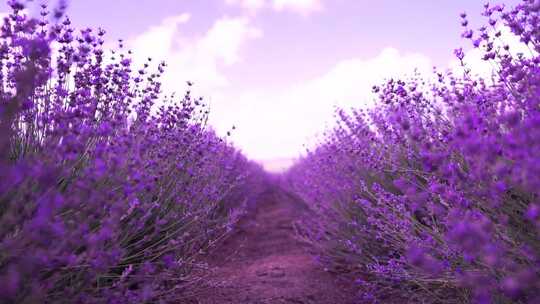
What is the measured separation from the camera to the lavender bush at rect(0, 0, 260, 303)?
1.50 meters

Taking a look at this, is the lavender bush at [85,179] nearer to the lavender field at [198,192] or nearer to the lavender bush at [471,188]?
the lavender field at [198,192]

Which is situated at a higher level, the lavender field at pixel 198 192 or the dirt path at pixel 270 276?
the lavender field at pixel 198 192

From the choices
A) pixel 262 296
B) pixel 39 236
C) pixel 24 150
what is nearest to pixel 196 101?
pixel 24 150

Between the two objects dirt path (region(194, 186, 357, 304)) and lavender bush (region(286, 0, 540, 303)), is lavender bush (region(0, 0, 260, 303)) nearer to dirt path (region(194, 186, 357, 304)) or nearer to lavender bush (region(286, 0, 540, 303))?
dirt path (region(194, 186, 357, 304))

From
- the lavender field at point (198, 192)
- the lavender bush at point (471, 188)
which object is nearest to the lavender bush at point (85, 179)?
the lavender field at point (198, 192)

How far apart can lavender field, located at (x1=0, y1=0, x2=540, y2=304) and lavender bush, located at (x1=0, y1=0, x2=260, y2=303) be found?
0.01 meters

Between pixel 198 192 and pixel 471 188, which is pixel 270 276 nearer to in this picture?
pixel 198 192

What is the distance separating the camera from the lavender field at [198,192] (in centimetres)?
150

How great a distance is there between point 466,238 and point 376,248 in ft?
8.52

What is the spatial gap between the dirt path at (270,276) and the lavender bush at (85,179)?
525 millimetres

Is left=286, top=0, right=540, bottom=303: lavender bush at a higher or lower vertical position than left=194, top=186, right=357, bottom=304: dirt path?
higher

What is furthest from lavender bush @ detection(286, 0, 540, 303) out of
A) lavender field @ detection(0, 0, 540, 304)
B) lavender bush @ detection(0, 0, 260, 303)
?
lavender bush @ detection(0, 0, 260, 303)

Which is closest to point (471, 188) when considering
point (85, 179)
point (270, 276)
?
point (85, 179)

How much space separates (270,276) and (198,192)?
116cm
